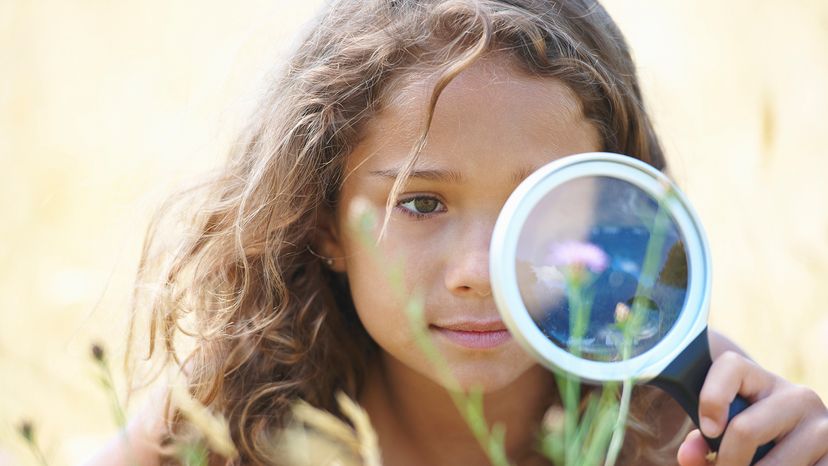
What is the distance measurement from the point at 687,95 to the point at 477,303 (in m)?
2.72

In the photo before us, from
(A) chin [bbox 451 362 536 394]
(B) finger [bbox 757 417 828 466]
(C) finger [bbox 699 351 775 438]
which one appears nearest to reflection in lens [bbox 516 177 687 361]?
(C) finger [bbox 699 351 775 438]

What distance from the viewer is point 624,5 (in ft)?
16.9

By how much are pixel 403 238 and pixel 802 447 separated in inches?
31.2

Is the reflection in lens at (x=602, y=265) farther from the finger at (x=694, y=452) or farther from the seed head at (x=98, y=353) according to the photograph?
the seed head at (x=98, y=353)

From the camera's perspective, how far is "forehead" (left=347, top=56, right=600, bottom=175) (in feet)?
6.66

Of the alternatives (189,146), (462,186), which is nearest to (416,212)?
(462,186)

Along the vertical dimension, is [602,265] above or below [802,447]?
above

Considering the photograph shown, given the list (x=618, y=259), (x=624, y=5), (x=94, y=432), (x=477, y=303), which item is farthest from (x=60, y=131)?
(x=618, y=259)

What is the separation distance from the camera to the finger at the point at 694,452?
1738 millimetres

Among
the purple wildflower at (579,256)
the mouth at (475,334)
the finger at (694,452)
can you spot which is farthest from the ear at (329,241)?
the finger at (694,452)

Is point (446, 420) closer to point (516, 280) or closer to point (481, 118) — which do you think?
point (481, 118)

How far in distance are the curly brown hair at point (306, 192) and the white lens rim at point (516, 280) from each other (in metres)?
0.52

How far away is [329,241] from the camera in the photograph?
2.40 meters

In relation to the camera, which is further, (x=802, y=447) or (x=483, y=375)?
(x=483, y=375)
